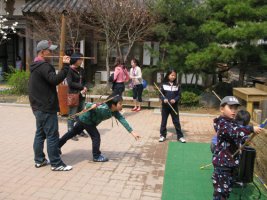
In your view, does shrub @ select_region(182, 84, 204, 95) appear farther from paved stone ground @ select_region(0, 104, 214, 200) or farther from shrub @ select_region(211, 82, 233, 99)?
paved stone ground @ select_region(0, 104, 214, 200)

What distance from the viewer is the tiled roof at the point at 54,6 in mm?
12297

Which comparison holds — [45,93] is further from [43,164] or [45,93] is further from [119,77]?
[119,77]

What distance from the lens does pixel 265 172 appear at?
444 cm

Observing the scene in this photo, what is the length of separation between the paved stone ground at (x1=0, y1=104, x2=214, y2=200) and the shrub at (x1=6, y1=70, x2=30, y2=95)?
3.93 m

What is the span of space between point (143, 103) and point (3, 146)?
5.35 m

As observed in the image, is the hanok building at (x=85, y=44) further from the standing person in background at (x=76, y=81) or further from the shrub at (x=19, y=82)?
the standing person in background at (x=76, y=81)

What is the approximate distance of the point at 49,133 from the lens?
4.83 m

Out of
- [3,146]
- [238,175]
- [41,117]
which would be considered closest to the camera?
[238,175]

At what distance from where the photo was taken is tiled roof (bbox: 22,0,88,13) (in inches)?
484

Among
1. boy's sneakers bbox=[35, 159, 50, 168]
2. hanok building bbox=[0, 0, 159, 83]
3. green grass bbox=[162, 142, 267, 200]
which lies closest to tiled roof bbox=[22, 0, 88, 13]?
hanok building bbox=[0, 0, 159, 83]

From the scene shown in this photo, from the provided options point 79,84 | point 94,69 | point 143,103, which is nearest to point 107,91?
point 143,103

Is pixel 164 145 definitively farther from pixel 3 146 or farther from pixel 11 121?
pixel 11 121

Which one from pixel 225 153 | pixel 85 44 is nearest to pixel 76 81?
pixel 225 153

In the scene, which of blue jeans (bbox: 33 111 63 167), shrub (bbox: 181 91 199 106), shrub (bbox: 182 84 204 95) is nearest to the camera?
blue jeans (bbox: 33 111 63 167)
